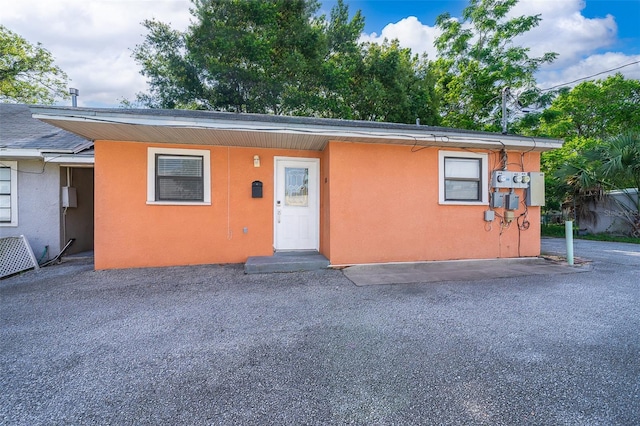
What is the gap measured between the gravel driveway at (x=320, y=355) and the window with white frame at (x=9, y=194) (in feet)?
8.73

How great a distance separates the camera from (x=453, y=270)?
5.15 m

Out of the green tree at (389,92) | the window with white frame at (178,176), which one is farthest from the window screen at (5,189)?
the green tree at (389,92)

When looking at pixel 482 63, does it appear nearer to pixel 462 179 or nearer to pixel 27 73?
pixel 462 179

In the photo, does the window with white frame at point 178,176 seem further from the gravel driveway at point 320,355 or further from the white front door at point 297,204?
the gravel driveway at point 320,355

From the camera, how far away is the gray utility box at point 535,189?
5.94m

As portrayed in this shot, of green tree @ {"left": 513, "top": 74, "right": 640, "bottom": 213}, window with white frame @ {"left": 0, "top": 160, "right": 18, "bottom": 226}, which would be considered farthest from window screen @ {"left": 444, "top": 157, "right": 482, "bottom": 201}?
window with white frame @ {"left": 0, "top": 160, "right": 18, "bottom": 226}

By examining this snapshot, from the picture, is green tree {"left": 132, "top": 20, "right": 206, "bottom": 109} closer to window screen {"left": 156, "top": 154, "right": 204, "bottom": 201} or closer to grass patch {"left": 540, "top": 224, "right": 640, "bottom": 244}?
window screen {"left": 156, "top": 154, "right": 204, "bottom": 201}

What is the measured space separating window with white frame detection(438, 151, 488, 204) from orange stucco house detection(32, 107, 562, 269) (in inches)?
0.9

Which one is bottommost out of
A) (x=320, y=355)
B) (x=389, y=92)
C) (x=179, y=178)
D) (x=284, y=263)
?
(x=320, y=355)

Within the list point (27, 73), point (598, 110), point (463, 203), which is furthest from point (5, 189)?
point (598, 110)

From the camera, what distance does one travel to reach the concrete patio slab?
4.59 meters

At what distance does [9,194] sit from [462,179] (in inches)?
376

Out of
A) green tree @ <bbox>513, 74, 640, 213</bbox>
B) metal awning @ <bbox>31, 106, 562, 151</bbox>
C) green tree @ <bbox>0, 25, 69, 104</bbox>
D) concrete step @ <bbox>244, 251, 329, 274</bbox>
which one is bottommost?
concrete step @ <bbox>244, 251, 329, 274</bbox>

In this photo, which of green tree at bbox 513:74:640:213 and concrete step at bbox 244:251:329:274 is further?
green tree at bbox 513:74:640:213
